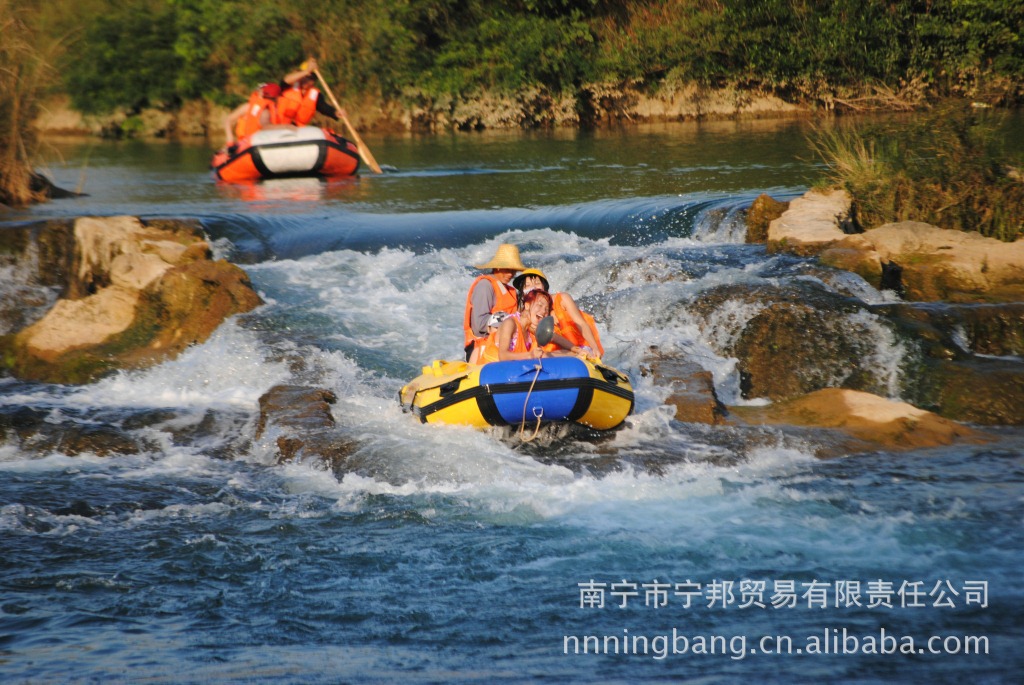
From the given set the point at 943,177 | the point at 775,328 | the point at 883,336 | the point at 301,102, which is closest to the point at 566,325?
the point at 775,328

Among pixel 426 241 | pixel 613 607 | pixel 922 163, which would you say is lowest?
pixel 613 607

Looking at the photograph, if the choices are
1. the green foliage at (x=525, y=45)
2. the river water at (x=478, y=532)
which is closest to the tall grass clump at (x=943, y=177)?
the river water at (x=478, y=532)

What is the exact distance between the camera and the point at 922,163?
10773mm

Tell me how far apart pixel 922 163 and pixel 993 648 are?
24.8 ft

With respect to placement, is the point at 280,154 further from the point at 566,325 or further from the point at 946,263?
the point at 946,263

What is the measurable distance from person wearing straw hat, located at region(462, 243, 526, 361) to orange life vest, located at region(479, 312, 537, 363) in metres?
0.09

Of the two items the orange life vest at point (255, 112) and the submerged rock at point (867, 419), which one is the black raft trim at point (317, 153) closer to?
the orange life vest at point (255, 112)

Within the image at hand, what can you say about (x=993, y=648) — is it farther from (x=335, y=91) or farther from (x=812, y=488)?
(x=335, y=91)

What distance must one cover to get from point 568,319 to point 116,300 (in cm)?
449

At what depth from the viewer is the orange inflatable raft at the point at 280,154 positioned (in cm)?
1595

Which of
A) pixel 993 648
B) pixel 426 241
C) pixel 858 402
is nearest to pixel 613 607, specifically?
pixel 993 648

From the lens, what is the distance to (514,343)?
6875 mm

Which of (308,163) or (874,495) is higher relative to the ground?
(308,163)

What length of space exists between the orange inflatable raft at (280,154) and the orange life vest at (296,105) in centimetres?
106
